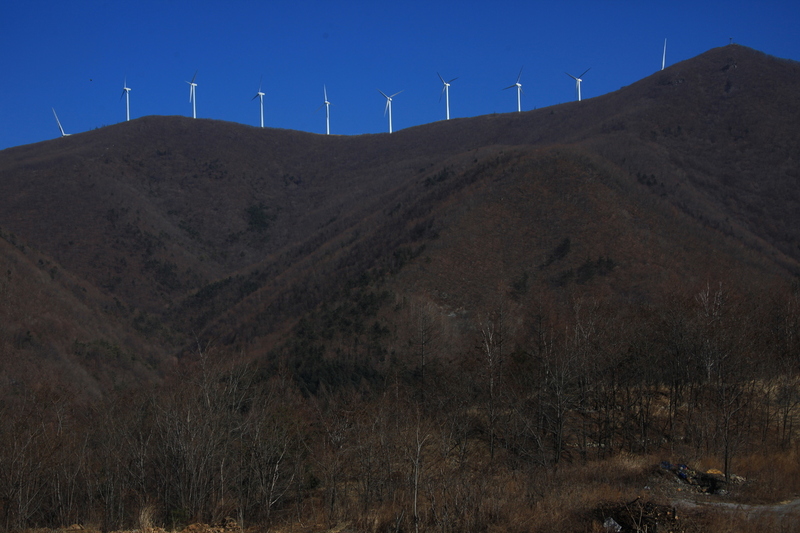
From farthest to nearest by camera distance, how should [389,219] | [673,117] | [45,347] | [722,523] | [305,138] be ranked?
[305,138] < [673,117] < [389,219] < [45,347] < [722,523]

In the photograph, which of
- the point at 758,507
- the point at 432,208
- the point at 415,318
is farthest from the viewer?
the point at 432,208

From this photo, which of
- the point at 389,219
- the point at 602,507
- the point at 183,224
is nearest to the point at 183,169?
the point at 183,224

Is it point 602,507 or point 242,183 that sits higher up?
point 242,183

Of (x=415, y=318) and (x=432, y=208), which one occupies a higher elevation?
(x=432, y=208)

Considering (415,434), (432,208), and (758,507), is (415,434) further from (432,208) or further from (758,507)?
(432,208)

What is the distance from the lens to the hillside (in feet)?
200

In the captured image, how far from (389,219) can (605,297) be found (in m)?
37.8

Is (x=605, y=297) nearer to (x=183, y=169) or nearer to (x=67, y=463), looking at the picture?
(x=67, y=463)

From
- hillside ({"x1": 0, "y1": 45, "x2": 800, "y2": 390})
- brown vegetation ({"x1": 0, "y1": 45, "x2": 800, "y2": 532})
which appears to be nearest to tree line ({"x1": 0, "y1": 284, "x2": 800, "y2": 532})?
brown vegetation ({"x1": 0, "y1": 45, "x2": 800, "y2": 532})

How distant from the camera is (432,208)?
75.7m

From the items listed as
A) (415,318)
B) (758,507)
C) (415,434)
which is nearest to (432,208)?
(415,318)

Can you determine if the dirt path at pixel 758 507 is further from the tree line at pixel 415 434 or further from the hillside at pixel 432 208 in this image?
the hillside at pixel 432 208

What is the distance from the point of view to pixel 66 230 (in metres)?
91.6

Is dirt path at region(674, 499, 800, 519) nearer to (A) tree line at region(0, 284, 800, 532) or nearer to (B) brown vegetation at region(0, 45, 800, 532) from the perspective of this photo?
(B) brown vegetation at region(0, 45, 800, 532)
